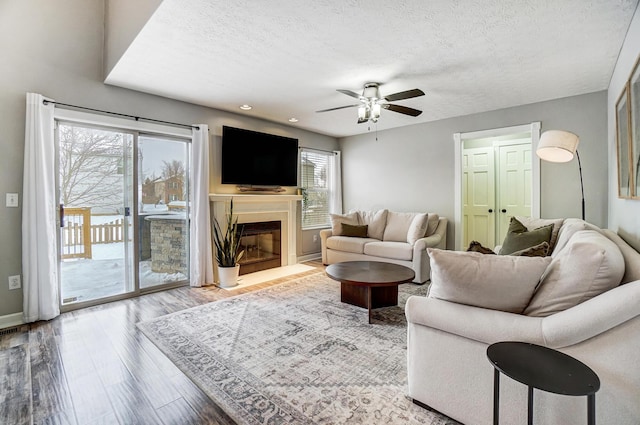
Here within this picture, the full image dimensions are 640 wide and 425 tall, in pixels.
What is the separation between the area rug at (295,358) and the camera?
1754 millimetres

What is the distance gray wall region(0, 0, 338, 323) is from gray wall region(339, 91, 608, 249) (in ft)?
13.2

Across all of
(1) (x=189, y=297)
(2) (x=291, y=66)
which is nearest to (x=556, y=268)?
(2) (x=291, y=66)

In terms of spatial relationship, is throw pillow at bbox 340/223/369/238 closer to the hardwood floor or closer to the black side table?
the hardwood floor

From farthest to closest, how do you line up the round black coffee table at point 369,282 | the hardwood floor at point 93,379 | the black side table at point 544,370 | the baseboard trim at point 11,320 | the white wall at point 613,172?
the round black coffee table at point 369,282
the baseboard trim at point 11,320
the white wall at point 613,172
the hardwood floor at point 93,379
the black side table at point 544,370

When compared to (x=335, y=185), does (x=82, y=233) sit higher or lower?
lower

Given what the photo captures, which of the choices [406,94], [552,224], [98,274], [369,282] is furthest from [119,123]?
[552,224]

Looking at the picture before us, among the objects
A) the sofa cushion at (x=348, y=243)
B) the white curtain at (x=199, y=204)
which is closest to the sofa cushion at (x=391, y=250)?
the sofa cushion at (x=348, y=243)

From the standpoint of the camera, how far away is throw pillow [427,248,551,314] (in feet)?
4.87

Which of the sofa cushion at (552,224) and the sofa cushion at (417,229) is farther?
the sofa cushion at (417,229)

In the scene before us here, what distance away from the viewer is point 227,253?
168 inches

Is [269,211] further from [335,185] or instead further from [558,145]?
[558,145]

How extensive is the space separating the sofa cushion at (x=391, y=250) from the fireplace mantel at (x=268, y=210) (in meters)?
1.40

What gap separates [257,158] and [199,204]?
4.05ft

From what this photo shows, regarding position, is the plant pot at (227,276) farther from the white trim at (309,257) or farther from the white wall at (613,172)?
the white wall at (613,172)
